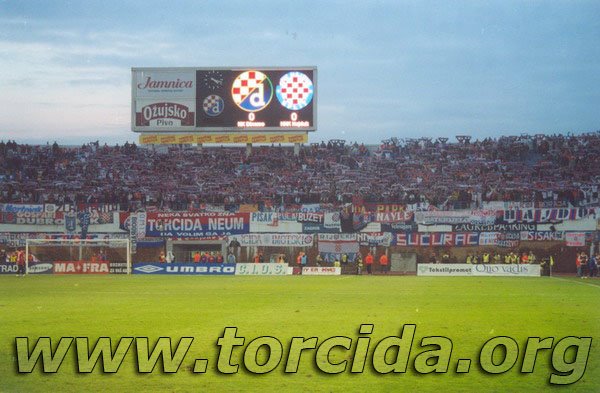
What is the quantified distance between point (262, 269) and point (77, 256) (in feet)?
37.9

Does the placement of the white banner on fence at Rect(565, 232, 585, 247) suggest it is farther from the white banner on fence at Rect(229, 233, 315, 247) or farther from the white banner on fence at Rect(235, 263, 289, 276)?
the white banner on fence at Rect(235, 263, 289, 276)

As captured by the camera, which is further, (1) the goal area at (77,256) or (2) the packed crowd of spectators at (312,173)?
(2) the packed crowd of spectators at (312,173)

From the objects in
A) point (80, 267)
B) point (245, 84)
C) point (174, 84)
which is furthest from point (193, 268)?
A: point (174, 84)

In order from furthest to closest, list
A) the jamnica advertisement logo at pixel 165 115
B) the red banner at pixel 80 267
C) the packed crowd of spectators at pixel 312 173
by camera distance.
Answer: the jamnica advertisement logo at pixel 165 115, the packed crowd of spectators at pixel 312 173, the red banner at pixel 80 267

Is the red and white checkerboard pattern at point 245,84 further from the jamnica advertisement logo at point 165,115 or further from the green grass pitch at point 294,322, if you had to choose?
the green grass pitch at point 294,322

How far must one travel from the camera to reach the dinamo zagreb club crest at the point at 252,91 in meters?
59.7

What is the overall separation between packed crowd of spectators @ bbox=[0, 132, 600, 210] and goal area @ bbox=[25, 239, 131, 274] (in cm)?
528

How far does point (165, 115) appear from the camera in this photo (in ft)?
201

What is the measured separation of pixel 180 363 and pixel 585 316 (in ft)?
40.2

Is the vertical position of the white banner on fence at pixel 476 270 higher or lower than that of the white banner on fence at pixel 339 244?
lower

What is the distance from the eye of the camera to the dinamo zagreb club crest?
59.7 metres

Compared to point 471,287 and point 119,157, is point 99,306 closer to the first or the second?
point 471,287

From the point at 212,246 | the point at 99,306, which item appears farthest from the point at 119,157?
the point at 99,306

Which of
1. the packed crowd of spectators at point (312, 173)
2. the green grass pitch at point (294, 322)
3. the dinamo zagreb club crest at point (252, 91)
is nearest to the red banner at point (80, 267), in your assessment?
the packed crowd of spectators at point (312, 173)
